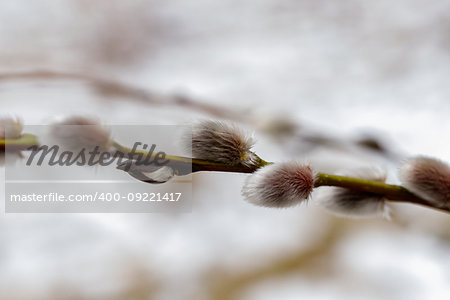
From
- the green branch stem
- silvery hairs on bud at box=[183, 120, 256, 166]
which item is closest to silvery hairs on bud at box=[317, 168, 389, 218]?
the green branch stem

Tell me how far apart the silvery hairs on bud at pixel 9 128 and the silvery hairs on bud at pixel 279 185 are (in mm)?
274

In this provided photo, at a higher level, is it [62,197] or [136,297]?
[62,197]

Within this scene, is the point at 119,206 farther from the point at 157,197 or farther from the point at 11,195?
the point at 11,195

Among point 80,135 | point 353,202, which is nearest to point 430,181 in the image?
point 353,202

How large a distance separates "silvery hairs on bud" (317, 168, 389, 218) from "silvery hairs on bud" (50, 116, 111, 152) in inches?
11.8

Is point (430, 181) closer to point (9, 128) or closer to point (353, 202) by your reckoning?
point (353, 202)

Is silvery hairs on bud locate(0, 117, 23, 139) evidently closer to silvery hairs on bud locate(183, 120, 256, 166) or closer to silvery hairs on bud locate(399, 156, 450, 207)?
silvery hairs on bud locate(183, 120, 256, 166)

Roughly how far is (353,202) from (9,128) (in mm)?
442

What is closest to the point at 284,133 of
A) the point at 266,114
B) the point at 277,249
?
the point at 266,114

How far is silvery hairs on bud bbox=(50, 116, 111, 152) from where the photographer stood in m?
0.48

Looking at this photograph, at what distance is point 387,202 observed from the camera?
0.59 meters

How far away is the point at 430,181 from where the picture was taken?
539mm

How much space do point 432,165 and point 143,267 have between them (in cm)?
309

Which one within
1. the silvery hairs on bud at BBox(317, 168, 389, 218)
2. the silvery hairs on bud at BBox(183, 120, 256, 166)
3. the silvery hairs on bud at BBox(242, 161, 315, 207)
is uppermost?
the silvery hairs on bud at BBox(183, 120, 256, 166)
